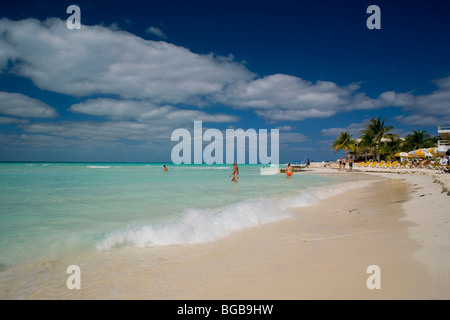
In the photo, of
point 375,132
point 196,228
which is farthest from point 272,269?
point 375,132

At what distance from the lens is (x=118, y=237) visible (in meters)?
5.18

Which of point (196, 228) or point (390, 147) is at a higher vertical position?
point (390, 147)

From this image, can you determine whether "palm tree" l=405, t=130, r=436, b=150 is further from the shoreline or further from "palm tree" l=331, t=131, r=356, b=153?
the shoreline

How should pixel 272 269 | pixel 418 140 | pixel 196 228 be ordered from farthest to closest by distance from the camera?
pixel 418 140
pixel 196 228
pixel 272 269

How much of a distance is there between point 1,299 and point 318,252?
442 centimetres

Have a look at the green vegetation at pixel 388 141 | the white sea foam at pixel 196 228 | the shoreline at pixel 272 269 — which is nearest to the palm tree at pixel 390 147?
the green vegetation at pixel 388 141

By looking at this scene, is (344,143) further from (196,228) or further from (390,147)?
(196,228)

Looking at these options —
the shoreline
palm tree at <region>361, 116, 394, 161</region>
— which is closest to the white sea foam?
the shoreline

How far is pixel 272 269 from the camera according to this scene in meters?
3.57

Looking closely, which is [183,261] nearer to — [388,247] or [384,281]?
[384,281]

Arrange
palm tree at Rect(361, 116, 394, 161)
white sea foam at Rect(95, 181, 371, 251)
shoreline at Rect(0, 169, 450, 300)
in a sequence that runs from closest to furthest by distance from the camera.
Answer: shoreline at Rect(0, 169, 450, 300)
white sea foam at Rect(95, 181, 371, 251)
palm tree at Rect(361, 116, 394, 161)

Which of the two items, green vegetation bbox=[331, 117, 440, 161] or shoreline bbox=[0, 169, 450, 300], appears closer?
shoreline bbox=[0, 169, 450, 300]

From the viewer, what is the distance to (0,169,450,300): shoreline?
291 centimetres

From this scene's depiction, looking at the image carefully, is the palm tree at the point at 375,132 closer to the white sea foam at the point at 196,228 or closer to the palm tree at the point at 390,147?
the palm tree at the point at 390,147
